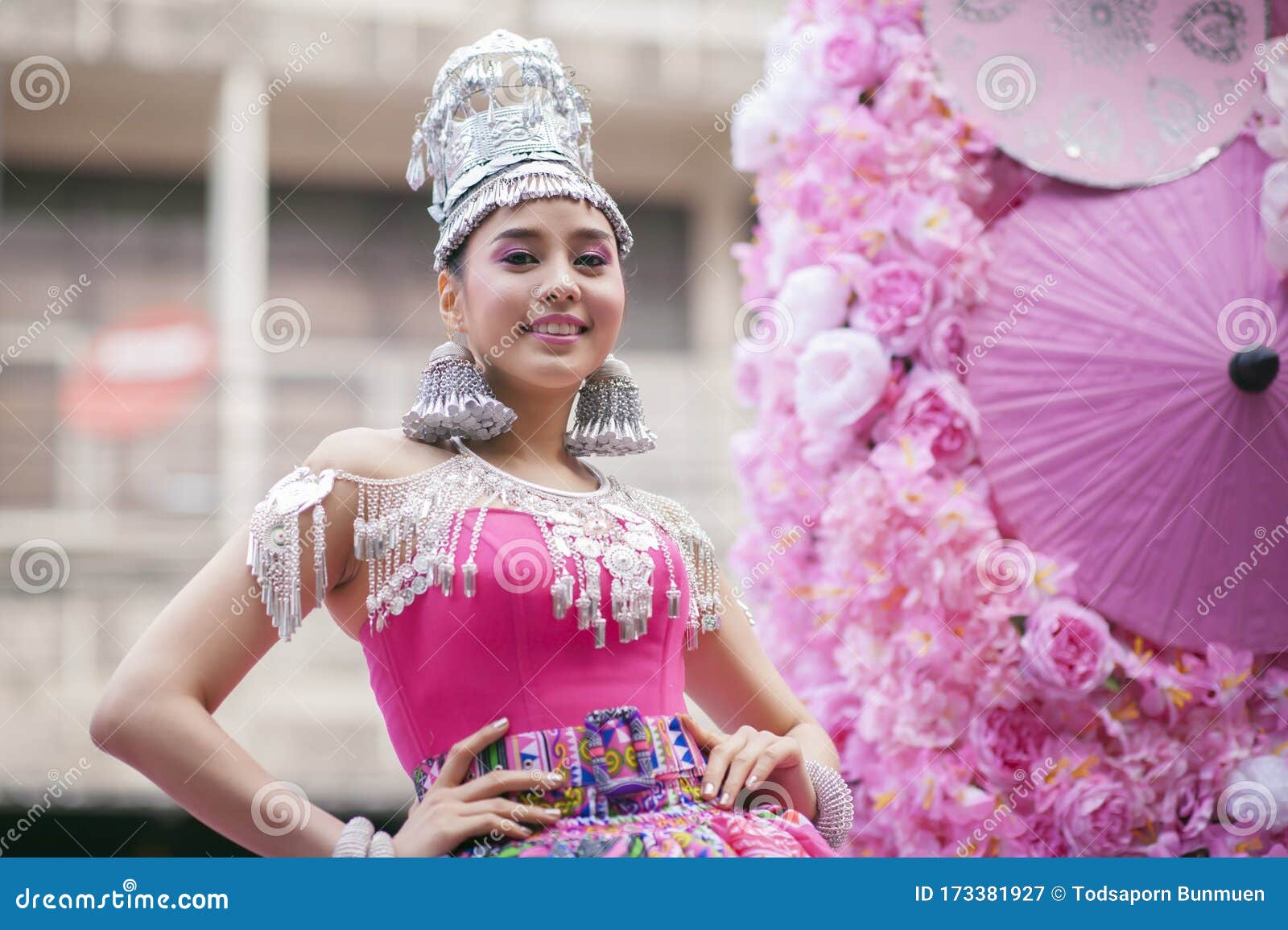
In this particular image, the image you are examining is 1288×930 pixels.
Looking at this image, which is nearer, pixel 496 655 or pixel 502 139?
pixel 496 655

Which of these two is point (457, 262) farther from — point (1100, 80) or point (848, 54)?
point (1100, 80)

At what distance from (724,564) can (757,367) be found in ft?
7.98

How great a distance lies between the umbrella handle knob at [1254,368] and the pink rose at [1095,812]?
2.13 feet

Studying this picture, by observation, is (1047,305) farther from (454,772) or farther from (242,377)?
(242,377)

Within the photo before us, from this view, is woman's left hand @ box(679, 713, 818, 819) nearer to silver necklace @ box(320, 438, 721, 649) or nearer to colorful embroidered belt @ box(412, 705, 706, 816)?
colorful embroidered belt @ box(412, 705, 706, 816)

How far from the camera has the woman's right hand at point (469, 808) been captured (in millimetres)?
1304

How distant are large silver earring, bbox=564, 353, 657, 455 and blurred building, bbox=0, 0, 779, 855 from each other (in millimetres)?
2660

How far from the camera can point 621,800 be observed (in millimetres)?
1408

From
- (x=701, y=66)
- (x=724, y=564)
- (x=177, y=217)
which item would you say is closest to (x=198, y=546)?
(x=177, y=217)

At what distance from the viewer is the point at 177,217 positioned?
5.18 m

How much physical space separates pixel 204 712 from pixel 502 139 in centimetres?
72

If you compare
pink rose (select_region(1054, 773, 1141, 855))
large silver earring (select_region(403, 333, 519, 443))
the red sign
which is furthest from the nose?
the red sign

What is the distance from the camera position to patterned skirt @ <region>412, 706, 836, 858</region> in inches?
53.2

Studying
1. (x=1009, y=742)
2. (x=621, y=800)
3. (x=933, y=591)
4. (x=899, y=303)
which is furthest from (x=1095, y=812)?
(x=621, y=800)
